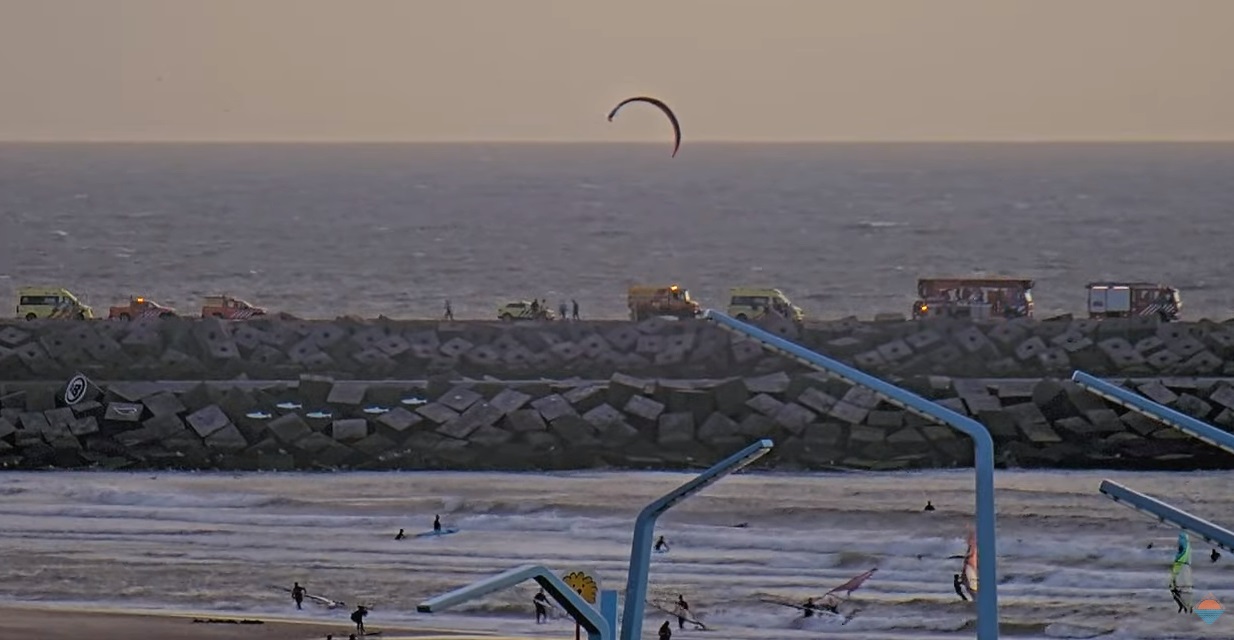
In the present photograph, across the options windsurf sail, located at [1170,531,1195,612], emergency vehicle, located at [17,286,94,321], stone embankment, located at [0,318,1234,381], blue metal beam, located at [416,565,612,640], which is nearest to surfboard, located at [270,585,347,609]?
windsurf sail, located at [1170,531,1195,612]

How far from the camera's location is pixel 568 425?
30.4 metres

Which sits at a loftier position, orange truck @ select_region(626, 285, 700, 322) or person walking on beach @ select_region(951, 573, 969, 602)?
orange truck @ select_region(626, 285, 700, 322)

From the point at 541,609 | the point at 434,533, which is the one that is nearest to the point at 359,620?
the point at 541,609

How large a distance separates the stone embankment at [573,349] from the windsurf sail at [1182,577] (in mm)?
11469

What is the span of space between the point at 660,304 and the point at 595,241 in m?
60.6

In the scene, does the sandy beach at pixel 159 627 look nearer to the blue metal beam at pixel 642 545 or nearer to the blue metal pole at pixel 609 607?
the blue metal pole at pixel 609 607

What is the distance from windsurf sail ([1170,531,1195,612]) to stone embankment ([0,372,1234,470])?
658 cm

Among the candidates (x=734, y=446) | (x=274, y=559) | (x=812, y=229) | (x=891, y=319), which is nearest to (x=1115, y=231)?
(x=812, y=229)

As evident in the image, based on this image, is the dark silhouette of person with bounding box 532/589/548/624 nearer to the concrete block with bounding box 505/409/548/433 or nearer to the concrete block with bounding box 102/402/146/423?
the concrete block with bounding box 505/409/548/433

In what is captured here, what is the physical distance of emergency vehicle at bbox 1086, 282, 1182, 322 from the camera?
4019 centimetres

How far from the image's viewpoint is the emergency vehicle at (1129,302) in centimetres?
4019

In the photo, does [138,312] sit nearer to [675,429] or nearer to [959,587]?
[675,429]

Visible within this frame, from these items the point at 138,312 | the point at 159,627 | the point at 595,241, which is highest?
the point at 595,241
